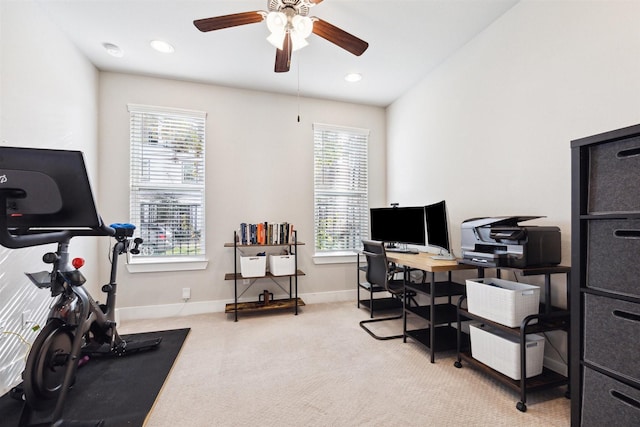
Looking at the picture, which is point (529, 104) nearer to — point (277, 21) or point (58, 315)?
point (277, 21)

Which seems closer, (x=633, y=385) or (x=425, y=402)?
(x=633, y=385)

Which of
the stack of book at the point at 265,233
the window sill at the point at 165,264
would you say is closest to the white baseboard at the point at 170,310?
the window sill at the point at 165,264

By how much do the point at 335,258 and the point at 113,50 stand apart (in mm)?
3360

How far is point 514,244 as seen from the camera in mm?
1821

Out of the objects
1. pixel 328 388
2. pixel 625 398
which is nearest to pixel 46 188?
pixel 328 388

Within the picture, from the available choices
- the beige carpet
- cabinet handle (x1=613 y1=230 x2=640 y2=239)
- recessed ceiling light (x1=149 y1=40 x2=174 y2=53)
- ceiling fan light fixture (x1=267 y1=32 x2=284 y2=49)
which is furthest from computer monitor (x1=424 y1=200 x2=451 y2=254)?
recessed ceiling light (x1=149 y1=40 x2=174 y2=53)

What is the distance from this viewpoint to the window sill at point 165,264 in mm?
3262

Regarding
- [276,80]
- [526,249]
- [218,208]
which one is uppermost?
[276,80]

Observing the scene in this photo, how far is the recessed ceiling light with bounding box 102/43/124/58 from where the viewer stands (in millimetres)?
2722

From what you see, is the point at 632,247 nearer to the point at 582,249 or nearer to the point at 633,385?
the point at 582,249

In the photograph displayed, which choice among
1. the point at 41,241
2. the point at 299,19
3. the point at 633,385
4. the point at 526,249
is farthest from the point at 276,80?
the point at 633,385

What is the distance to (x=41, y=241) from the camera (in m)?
1.49

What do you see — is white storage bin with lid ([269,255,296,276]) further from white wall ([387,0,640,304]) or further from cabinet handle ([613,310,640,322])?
cabinet handle ([613,310,640,322])

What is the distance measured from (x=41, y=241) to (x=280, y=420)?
1.61 metres
